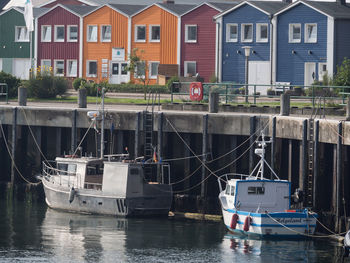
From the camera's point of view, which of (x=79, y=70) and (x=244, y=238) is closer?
(x=244, y=238)

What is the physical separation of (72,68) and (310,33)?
62.6 ft

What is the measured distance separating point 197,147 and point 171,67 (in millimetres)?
30328

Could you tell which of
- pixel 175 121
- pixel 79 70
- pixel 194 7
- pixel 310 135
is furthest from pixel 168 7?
pixel 310 135

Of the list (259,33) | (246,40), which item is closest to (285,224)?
(259,33)

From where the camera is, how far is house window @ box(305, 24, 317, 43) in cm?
6228

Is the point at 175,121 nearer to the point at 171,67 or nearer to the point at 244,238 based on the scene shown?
the point at 244,238

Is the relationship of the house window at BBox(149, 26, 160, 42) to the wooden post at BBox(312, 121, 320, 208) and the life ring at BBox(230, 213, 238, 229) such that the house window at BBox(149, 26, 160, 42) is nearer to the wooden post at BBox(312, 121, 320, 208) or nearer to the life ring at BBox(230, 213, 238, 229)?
the wooden post at BBox(312, 121, 320, 208)

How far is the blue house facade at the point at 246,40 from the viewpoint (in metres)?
64.2

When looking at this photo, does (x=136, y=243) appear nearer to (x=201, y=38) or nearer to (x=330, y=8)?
(x=330, y=8)

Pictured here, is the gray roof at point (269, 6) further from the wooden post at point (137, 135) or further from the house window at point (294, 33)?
the wooden post at point (137, 135)

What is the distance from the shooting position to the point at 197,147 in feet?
127

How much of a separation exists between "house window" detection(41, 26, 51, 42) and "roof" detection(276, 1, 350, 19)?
1893cm

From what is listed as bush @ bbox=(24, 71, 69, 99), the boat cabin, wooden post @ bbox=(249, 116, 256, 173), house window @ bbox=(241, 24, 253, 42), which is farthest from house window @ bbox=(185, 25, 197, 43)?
the boat cabin

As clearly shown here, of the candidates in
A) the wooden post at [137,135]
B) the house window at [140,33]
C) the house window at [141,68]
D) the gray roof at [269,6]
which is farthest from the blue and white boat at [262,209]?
the house window at [140,33]
